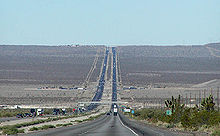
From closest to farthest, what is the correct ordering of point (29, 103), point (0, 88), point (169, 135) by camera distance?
point (169, 135), point (29, 103), point (0, 88)

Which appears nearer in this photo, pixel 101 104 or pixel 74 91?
pixel 101 104

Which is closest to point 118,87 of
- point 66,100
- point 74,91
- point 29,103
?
point 74,91

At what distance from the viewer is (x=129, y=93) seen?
566 ft

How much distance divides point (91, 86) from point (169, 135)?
517 feet

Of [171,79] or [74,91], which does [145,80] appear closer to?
[171,79]

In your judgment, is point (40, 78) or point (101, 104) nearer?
point (101, 104)

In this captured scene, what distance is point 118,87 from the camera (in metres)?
192

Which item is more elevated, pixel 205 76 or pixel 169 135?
pixel 205 76

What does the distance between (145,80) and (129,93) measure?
91.3 ft

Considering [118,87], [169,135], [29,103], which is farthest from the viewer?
[118,87]

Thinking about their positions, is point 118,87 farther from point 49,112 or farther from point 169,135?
point 169,135

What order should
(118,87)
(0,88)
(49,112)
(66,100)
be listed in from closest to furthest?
(49,112) < (66,100) < (0,88) < (118,87)

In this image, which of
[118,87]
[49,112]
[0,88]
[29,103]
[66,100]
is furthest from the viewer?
[118,87]

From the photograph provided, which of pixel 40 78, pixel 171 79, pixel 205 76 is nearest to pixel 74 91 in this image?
pixel 40 78
